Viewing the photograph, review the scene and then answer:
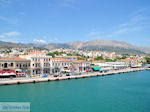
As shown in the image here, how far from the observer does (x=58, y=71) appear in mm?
52031

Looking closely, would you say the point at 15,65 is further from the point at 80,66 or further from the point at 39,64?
the point at 80,66

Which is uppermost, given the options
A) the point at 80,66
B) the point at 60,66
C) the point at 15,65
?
the point at 15,65

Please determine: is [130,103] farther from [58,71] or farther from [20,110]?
[58,71]

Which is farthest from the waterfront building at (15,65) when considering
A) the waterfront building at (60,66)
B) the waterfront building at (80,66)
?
the waterfront building at (80,66)

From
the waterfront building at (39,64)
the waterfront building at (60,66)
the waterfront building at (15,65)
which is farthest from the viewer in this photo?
the waterfront building at (60,66)

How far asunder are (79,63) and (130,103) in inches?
1463

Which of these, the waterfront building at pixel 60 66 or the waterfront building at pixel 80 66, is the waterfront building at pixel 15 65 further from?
the waterfront building at pixel 80 66

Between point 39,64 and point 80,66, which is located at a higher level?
point 39,64

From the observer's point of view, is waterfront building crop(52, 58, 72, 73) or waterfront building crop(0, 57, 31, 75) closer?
waterfront building crop(0, 57, 31, 75)

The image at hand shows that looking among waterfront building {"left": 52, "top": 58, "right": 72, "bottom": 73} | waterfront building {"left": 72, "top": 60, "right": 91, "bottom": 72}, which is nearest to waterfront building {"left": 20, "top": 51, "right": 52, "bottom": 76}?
waterfront building {"left": 52, "top": 58, "right": 72, "bottom": 73}

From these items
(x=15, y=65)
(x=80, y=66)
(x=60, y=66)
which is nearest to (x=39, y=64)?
(x=15, y=65)

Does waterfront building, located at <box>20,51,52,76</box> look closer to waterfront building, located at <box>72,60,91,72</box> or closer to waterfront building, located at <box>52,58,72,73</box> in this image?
waterfront building, located at <box>52,58,72,73</box>

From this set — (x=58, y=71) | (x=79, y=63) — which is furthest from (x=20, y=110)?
(x=79, y=63)

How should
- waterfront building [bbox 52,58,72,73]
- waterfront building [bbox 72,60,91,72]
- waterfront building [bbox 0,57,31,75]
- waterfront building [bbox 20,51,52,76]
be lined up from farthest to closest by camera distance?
waterfront building [bbox 72,60,91,72]
waterfront building [bbox 52,58,72,73]
waterfront building [bbox 20,51,52,76]
waterfront building [bbox 0,57,31,75]
